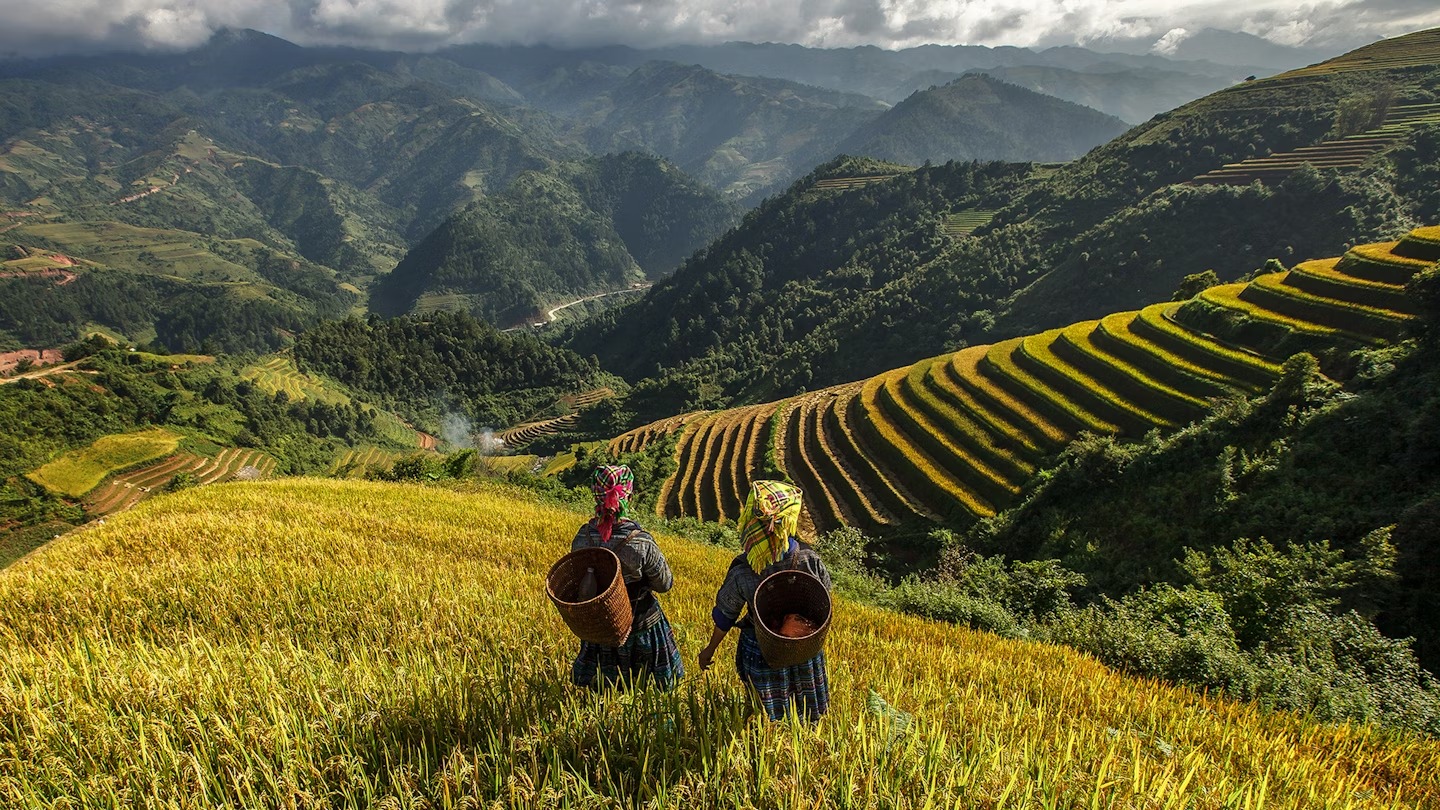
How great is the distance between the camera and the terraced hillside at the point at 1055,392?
22.2m

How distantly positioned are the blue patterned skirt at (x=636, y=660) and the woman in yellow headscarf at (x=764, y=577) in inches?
13.5

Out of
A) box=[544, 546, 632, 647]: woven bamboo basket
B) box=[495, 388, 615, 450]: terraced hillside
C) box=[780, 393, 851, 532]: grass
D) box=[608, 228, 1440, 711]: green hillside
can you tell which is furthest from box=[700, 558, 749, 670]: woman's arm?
box=[495, 388, 615, 450]: terraced hillside

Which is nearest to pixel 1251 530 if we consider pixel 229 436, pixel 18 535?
pixel 18 535

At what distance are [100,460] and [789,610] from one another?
68835 mm

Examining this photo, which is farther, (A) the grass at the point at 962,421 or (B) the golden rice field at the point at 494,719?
(A) the grass at the point at 962,421

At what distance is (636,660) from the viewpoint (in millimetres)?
3633

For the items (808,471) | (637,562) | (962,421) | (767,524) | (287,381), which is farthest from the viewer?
(287,381)

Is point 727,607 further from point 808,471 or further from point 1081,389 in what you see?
point 808,471

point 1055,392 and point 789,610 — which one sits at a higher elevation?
point 789,610

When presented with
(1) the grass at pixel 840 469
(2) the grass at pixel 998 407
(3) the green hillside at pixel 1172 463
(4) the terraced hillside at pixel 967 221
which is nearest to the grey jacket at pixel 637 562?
(3) the green hillside at pixel 1172 463

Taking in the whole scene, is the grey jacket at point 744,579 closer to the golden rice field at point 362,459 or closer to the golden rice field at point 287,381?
the golden rice field at point 362,459

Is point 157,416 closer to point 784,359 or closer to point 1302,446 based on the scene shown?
point 784,359

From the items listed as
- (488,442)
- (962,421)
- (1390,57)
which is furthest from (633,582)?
(1390,57)

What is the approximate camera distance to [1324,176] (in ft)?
180
